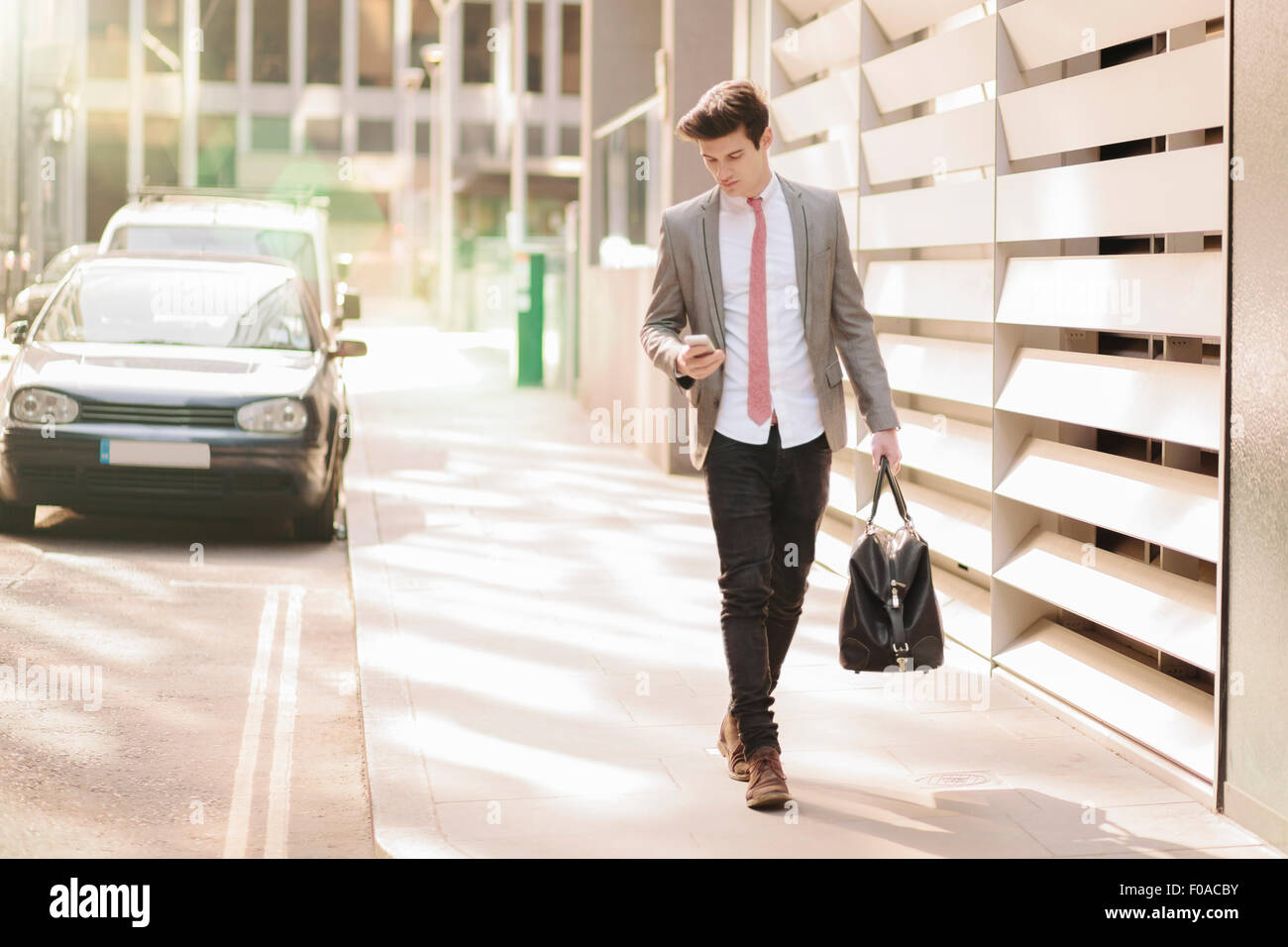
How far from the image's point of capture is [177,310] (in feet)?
35.2

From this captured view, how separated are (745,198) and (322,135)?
6016 centimetres

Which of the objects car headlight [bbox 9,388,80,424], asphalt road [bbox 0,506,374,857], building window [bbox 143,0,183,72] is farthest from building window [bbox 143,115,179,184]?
car headlight [bbox 9,388,80,424]

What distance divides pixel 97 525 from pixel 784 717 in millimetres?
5869

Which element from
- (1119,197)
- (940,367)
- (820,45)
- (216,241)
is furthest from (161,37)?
(1119,197)

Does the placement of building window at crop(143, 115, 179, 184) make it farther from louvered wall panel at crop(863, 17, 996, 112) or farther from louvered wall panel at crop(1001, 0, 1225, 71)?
louvered wall panel at crop(1001, 0, 1225, 71)

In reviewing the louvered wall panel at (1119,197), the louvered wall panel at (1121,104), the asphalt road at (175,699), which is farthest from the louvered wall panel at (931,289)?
the asphalt road at (175,699)

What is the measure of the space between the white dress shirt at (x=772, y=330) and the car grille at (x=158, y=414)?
5.31 meters

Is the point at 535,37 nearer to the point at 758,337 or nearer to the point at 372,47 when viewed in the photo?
the point at 372,47

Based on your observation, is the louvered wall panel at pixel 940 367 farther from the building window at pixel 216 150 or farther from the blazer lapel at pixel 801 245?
the building window at pixel 216 150

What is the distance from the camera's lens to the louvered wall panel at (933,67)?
267 inches

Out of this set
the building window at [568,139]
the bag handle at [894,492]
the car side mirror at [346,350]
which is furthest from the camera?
the building window at [568,139]

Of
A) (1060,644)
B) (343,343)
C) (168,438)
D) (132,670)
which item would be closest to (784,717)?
(1060,644)
